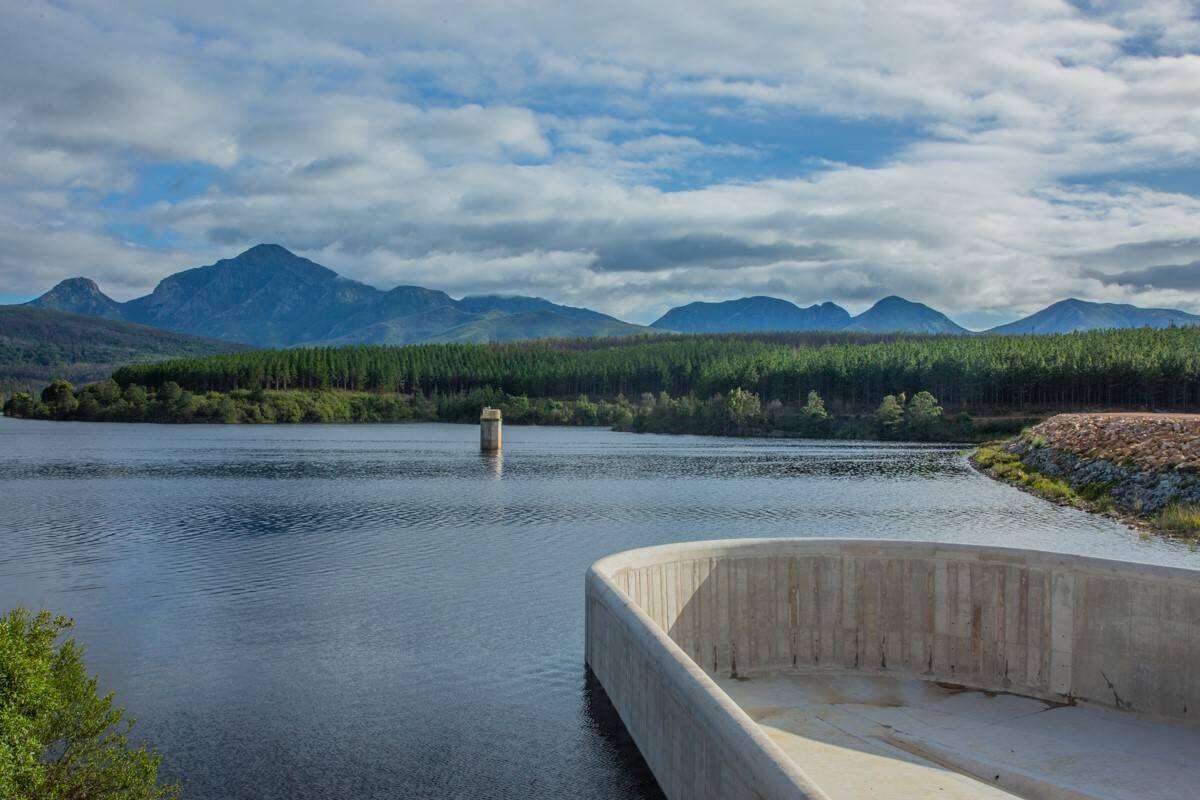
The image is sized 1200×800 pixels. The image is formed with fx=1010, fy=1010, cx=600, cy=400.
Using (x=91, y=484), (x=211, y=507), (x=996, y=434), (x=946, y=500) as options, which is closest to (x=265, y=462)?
(x=91, y=484)

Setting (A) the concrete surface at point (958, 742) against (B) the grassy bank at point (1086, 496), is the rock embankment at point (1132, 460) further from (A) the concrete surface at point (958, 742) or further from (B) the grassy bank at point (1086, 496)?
(A) the concrete surface at point (958, 742)

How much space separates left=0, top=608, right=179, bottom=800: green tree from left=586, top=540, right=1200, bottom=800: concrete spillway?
6.21 m

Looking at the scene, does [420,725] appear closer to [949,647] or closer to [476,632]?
[476,632]

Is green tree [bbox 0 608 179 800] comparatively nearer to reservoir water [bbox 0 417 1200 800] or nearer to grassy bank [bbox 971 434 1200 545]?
reservoir water [bbox 0 417 1200 800]

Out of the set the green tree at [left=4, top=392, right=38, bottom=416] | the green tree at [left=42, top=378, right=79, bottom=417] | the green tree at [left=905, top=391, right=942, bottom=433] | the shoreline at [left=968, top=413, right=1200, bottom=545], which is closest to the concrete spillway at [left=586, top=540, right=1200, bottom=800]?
the shoreline at [left=968, top=413, right=1200, bottom=545]

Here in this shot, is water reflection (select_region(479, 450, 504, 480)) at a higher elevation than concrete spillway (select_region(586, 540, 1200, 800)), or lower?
lower

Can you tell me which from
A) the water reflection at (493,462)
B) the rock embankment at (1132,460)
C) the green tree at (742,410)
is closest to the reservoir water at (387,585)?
the water reflection at (493,462)

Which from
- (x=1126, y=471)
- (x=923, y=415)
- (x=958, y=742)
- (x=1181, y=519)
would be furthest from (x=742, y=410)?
(x=958, y=742)

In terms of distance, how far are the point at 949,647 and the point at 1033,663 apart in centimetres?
139

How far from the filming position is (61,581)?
28844mm

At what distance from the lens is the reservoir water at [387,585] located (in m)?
15.2

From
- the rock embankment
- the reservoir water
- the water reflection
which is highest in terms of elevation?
the rock embankment

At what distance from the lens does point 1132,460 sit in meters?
46.0

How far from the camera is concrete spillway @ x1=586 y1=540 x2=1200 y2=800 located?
12.3 m
